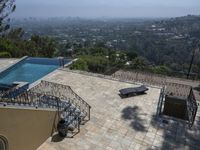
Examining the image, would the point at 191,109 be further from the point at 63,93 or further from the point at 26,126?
the point at 26,126

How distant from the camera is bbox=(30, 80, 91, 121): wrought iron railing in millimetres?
10984

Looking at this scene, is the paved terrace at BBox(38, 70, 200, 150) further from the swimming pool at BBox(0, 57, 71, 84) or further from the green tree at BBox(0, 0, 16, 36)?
the green tree at BBox(0, 0, 16, 36)

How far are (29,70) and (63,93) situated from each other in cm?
779

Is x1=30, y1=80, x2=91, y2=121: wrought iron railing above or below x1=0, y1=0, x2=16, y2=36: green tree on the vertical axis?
below

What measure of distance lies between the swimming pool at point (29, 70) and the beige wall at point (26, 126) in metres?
8.02

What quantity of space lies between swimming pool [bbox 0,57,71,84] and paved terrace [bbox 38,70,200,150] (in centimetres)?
599

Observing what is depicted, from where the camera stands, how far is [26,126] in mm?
7207

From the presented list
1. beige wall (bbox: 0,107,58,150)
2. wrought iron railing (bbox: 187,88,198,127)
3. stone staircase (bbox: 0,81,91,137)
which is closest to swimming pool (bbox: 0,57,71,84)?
stone staircase (bbox: 0,81,91,137)

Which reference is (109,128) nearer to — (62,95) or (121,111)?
(121,111)

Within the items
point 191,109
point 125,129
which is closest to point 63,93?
point 125,129

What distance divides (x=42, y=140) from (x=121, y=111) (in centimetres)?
442

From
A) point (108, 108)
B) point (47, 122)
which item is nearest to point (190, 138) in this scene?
point (108, 108)

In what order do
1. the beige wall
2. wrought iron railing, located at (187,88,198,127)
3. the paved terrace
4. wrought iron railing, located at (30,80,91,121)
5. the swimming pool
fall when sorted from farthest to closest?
the swimming pool, wrought iron railing, located at (30,80,91,121), wrought iron railing, located at (187,88,198,127), the paved terrace, the beige wall

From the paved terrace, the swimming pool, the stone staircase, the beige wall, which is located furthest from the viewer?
the swimming pool
